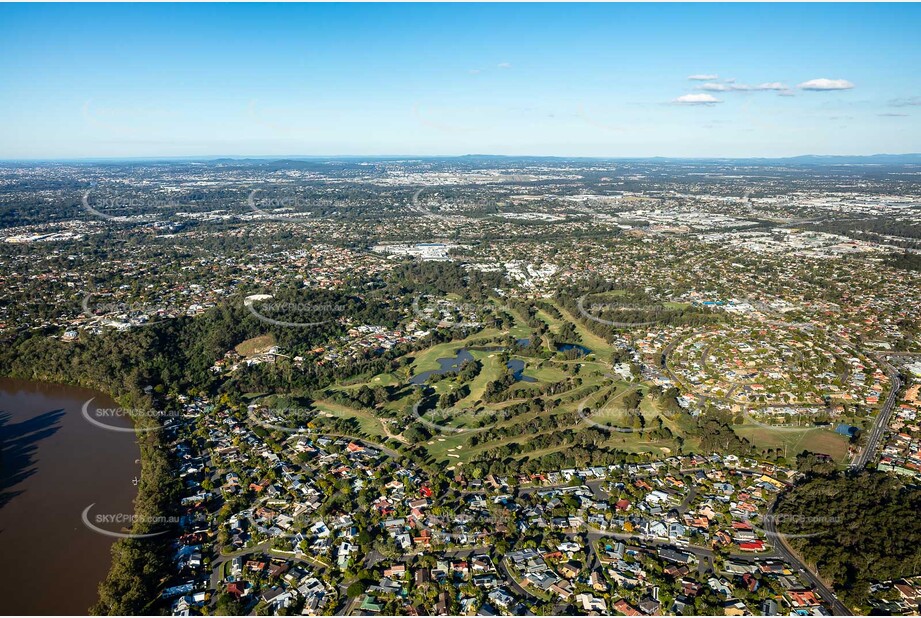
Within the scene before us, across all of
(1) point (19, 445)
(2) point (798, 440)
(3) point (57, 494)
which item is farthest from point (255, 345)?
(2) point (798, 440)

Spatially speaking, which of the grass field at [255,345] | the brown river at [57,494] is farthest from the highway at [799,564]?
the grass field at [255,345]

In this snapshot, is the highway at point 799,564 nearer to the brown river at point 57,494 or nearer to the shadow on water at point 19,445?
the brown river at point 57,494

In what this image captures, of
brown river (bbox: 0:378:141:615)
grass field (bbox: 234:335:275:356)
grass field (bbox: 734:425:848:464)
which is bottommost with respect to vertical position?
brown river (bbox: 0:378:141:615)

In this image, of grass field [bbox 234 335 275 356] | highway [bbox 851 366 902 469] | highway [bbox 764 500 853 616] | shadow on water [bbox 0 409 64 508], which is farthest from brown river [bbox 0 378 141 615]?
highway [bbox 851 366 902 469]

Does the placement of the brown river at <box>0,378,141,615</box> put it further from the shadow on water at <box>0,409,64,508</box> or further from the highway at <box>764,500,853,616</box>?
the highway at <box>764,500,853,616</box>

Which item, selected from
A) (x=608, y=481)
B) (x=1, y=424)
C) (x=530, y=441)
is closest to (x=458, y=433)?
(x=530, y=441)

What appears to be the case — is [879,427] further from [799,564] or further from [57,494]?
[57,494]

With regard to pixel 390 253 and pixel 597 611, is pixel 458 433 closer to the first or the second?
pixel 597 611
